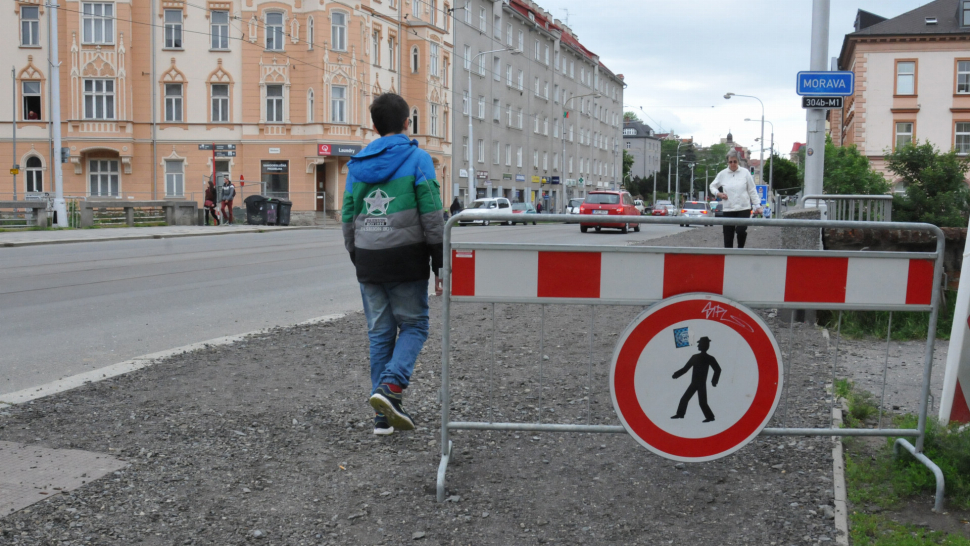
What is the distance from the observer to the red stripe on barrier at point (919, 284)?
158 inches

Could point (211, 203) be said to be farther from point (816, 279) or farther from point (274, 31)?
point (816, 279)

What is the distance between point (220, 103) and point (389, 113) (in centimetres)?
4197

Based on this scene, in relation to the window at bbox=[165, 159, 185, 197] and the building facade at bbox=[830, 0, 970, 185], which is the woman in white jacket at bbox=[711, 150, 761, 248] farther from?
the building facade at bbox=[830, 0, 970, 185]

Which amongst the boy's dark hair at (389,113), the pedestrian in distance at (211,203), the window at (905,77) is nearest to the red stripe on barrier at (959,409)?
the boy's dark hair at (389,113)

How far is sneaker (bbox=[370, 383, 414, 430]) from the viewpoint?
4480 mm

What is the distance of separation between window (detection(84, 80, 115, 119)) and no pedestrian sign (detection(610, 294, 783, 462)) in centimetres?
4413

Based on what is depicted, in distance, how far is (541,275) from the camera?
3941 millimetres

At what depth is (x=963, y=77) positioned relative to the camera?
58656 mm

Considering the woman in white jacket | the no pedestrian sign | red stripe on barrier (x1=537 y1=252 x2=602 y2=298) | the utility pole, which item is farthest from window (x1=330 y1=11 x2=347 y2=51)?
the no pedestrian sign

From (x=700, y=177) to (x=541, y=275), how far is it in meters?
182

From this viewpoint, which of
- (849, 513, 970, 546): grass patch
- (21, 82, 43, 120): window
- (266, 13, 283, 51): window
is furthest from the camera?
(266, 13, 283, 51): window

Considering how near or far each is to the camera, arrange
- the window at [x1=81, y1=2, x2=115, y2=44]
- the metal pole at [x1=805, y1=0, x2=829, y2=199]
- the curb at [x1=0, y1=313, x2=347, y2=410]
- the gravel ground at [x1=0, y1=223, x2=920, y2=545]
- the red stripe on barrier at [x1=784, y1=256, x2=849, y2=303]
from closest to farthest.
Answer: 1. the gravel ground at [x1=0, y1=223, x2=920, y2=545]
2. the red stripe on barrier at [x1=784, y1=256, x2=849, y2=303]
3. the curb at [x1=0, y1=313, x2=347, y2=410]
4. the metal pole at [x1=805, y1=0, x2=829, y2=199]
5. the window at [x1=81, y1=2, x2=115, y2=44]

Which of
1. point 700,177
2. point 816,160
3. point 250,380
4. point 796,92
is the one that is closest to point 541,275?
point 250,380

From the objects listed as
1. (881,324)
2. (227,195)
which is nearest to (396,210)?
(881,324)
